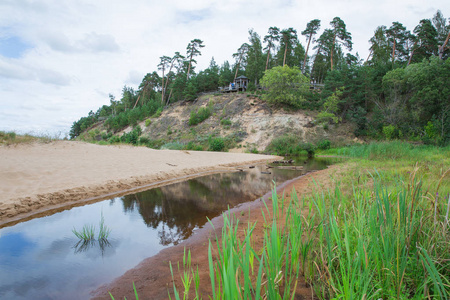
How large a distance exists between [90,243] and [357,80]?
3884cm

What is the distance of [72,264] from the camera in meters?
3.20

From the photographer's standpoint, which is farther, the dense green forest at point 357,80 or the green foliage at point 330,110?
the green foliage at point 330,110

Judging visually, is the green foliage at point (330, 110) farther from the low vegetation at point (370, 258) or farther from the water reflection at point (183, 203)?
the low vegetation at point (370, 258)

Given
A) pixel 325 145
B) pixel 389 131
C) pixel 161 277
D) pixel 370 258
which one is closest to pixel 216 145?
pixel 325 145

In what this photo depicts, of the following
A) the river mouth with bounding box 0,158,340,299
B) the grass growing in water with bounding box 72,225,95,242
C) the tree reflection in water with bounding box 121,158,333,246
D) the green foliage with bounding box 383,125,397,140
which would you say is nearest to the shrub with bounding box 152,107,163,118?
the green foliage with bounding box 383,125,397,140

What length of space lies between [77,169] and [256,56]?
4635cm

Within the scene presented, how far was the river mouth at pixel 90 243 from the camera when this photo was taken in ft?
9.14

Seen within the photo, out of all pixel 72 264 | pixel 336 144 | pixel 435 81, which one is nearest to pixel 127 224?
pixel 72 264

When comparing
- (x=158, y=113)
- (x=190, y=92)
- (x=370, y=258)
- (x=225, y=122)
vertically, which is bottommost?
(x=370, y=258)

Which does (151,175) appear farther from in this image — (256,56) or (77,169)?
(256,56)

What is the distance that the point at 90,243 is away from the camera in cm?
387

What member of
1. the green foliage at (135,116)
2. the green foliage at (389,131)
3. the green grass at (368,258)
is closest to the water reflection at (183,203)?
the green grass at (368,258)

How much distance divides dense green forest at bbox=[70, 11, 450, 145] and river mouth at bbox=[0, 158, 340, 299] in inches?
978

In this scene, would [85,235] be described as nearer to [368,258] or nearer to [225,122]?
[368,258]
